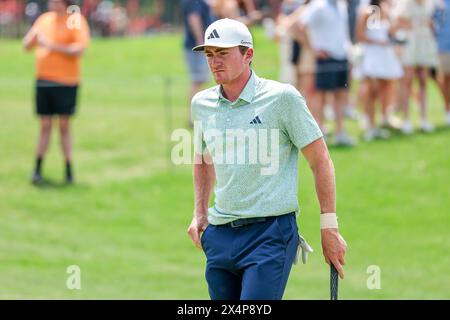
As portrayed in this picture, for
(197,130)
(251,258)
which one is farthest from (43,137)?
(251,258)

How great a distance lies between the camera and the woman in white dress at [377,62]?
16.5 metres

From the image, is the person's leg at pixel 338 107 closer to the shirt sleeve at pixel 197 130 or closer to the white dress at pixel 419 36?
the white dress at pixel 419 36

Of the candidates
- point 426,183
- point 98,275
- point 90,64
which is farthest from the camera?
point 90,64

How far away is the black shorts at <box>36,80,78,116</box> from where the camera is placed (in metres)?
15.4

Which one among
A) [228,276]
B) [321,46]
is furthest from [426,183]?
[228,276]

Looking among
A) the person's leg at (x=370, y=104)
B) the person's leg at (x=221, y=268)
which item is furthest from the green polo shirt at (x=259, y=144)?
the person's leg at (x=370, y=104)

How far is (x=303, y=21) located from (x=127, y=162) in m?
3.49

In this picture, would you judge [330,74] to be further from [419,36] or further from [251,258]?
[251,258]

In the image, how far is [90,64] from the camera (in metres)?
27.0

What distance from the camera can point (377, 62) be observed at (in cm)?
1688

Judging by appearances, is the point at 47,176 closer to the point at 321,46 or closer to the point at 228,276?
the point at 321,46

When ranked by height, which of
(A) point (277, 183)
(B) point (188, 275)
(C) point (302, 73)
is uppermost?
(C) point (302, 73)

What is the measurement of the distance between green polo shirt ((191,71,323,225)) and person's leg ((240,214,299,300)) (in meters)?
0.09
